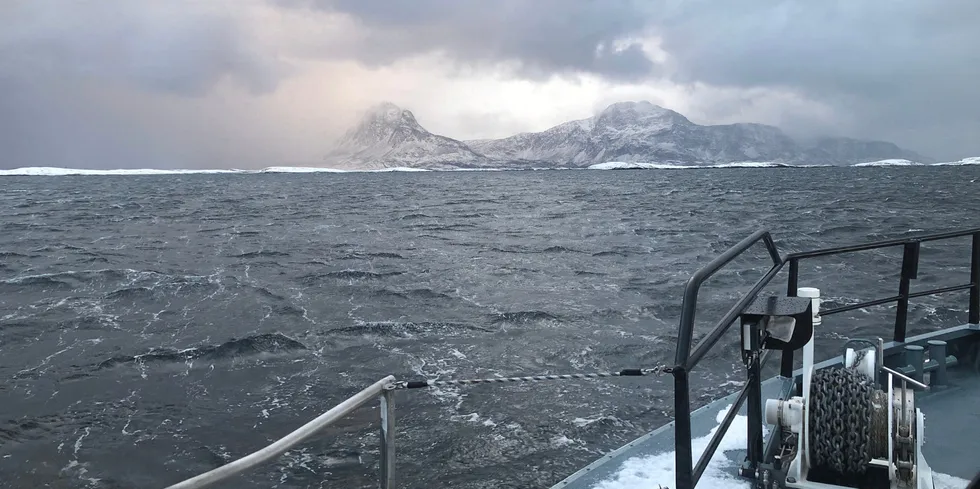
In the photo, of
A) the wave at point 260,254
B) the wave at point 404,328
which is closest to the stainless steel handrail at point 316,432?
the wave at point 404,328

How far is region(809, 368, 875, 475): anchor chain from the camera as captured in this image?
3.26 meters

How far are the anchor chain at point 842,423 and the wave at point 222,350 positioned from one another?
10.5 meters

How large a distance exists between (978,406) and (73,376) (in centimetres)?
1243

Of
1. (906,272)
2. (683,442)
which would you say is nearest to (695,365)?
(683,442)

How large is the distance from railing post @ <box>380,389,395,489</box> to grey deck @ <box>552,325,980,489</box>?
43.7 inches

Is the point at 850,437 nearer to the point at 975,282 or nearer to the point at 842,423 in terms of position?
the point at 842,423

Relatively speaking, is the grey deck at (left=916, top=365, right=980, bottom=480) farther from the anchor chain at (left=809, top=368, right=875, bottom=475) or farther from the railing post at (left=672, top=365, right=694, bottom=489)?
the railing post at (left=672, top=365, right=694, bottom=489)

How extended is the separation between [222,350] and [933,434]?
11.3 meters

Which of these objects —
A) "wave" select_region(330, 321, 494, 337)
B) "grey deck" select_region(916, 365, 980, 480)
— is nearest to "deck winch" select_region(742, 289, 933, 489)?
"grey deck" select_region(916, 365, 980, 480)

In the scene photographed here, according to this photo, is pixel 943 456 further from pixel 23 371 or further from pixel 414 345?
pixel 23 371

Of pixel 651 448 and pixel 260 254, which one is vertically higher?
pixel 651 448

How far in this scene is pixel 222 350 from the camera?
A: 12367 millimetres

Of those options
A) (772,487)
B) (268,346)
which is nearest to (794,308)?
(772,487)

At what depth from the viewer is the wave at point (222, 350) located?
11.9 meters
